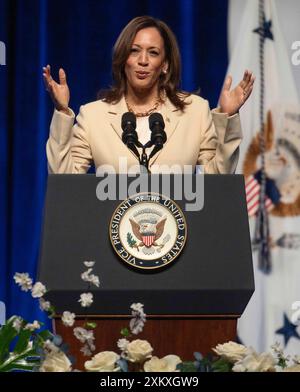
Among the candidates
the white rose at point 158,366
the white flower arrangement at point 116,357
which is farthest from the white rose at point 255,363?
the white rose at point 158,366

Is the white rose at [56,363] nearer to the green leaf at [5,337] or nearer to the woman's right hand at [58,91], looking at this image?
the green leaf at [5,337]

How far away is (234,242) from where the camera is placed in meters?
2.06

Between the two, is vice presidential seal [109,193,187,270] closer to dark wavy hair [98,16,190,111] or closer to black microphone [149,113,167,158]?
black microphone [149,113,167,158]

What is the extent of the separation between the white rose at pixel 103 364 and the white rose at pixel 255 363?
21cm

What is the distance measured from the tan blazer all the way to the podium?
398 millimetres

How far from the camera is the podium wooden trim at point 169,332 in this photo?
2.02 m

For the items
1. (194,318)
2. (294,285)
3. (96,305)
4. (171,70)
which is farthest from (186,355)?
(294,285)

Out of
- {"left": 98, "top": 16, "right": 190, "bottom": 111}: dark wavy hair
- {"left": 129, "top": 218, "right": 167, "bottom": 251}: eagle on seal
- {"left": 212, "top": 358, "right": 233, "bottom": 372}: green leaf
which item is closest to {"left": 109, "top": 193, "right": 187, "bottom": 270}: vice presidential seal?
{"left": 129, "top": 218, "right": 167, "bottom": 251}: eagle on seal

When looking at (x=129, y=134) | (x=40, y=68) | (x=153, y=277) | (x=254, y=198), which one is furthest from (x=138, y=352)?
(x=40, y=68)

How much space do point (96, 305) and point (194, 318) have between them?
0.22 m

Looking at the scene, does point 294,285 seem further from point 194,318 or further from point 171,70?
point 194,318

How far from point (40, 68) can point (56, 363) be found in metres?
2.61

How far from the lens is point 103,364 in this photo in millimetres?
1606

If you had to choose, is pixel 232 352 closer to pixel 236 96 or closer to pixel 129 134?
pixel 129 134
